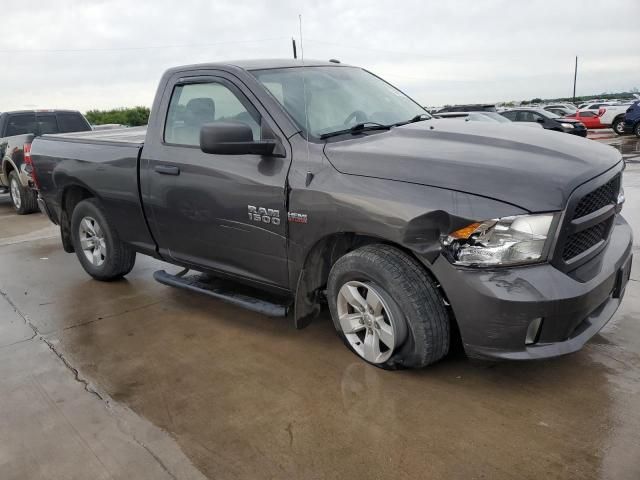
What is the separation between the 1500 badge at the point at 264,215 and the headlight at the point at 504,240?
3.87ft

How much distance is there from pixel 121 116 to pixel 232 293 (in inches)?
1262

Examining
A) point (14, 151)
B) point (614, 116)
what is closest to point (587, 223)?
point (14, 151)

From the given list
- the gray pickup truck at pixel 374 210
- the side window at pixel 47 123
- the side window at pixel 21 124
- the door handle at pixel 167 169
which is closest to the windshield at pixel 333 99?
the gray pickup truck at pixel 374 210

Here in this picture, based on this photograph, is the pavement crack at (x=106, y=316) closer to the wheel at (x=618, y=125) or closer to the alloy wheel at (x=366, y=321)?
the alloy wheel at (x=366, y=321)

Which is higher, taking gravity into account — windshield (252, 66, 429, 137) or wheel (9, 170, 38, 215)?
windshield (252, 66, 429, 137)

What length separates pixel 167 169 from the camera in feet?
13.6

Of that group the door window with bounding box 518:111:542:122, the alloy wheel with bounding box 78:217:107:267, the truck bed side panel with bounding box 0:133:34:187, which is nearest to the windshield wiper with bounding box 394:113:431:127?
the alloy wheel with bounding box 78:217:107:267

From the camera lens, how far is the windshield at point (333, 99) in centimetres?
369

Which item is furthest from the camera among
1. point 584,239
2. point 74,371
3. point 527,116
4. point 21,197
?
point 527,116

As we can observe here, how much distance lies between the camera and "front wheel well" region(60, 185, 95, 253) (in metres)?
5.42

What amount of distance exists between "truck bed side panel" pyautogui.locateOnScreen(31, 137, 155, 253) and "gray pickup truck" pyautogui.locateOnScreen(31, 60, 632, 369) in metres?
0.03

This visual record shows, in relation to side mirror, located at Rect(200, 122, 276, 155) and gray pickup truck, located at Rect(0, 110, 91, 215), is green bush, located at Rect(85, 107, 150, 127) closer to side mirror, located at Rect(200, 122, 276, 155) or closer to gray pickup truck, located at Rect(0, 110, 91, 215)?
gray pickup truck, located at Rect(0, 110, 91, 215)

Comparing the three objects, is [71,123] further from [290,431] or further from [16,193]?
[290,431]

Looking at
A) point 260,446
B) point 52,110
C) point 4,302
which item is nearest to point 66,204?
point 4,302
